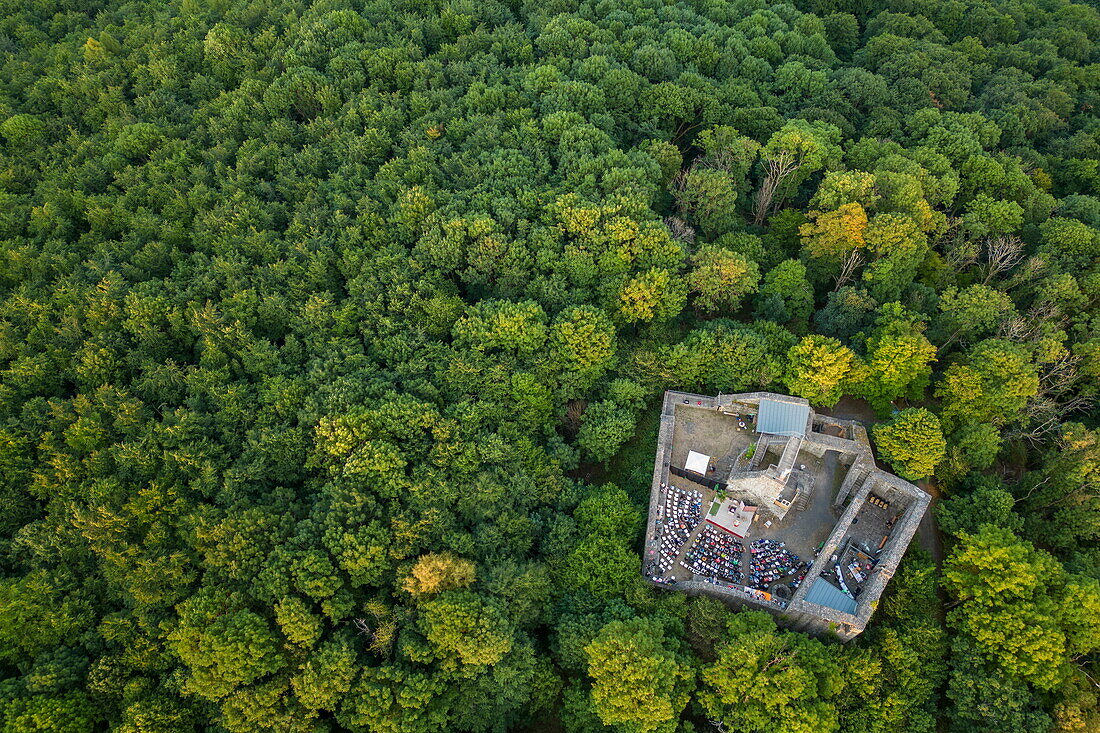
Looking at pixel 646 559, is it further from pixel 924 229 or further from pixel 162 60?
pixel 162 60

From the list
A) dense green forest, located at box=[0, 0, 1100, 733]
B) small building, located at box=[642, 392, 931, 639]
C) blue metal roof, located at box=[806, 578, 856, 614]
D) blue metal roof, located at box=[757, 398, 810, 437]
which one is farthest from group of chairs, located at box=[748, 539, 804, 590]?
blue metal roof, located at box=[757, 398, 810, 437]

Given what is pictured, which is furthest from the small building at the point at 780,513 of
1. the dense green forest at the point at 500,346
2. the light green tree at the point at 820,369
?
the dense green forest at the point at 500,346

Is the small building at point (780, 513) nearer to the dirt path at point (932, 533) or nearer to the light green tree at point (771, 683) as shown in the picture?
the dirt path at point (932, 533)

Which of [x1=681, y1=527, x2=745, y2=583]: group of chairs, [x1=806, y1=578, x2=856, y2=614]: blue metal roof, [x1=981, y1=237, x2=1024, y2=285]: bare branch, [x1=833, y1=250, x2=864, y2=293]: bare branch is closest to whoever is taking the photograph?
[x1=806, y1=578, x2=856, y2=614]: blue metal roof

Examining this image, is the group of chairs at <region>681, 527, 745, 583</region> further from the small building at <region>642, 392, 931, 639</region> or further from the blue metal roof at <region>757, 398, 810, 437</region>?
the blue metal roof at <region>757, 398, 810, 437</region>

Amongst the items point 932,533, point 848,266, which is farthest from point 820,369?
point 932,533

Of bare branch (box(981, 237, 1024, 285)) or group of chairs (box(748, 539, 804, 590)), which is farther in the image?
bare branch (box(981, 237, 1024, 285))
